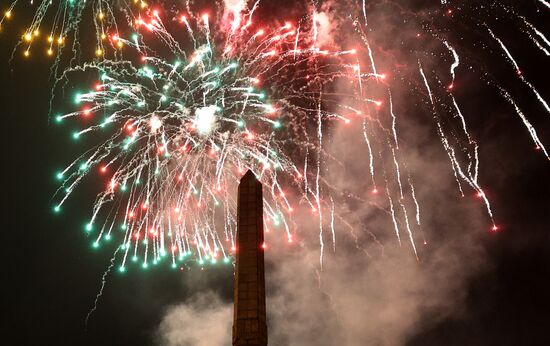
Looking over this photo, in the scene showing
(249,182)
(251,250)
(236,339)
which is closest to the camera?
(236,339)

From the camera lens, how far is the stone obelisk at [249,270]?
83.0ft

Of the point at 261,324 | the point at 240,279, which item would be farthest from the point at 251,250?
the point at 261,324

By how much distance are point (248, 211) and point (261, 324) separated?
6055 mm

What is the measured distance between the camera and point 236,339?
82.1ft

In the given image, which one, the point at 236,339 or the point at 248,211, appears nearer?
the point at 236,339

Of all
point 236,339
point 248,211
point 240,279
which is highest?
point 248,211

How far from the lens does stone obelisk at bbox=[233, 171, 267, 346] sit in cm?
2530

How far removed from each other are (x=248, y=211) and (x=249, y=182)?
169cm

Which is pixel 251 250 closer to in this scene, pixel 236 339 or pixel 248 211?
pixel 248 211

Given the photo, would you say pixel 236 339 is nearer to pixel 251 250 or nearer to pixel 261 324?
pixel 261 324

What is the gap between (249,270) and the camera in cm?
2669

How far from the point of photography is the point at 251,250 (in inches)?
1074

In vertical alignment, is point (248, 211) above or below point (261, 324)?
above

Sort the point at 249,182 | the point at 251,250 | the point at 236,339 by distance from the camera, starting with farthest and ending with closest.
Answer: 1. the point at 249,182
2. the point at 251,250
3. the point at 236,339
